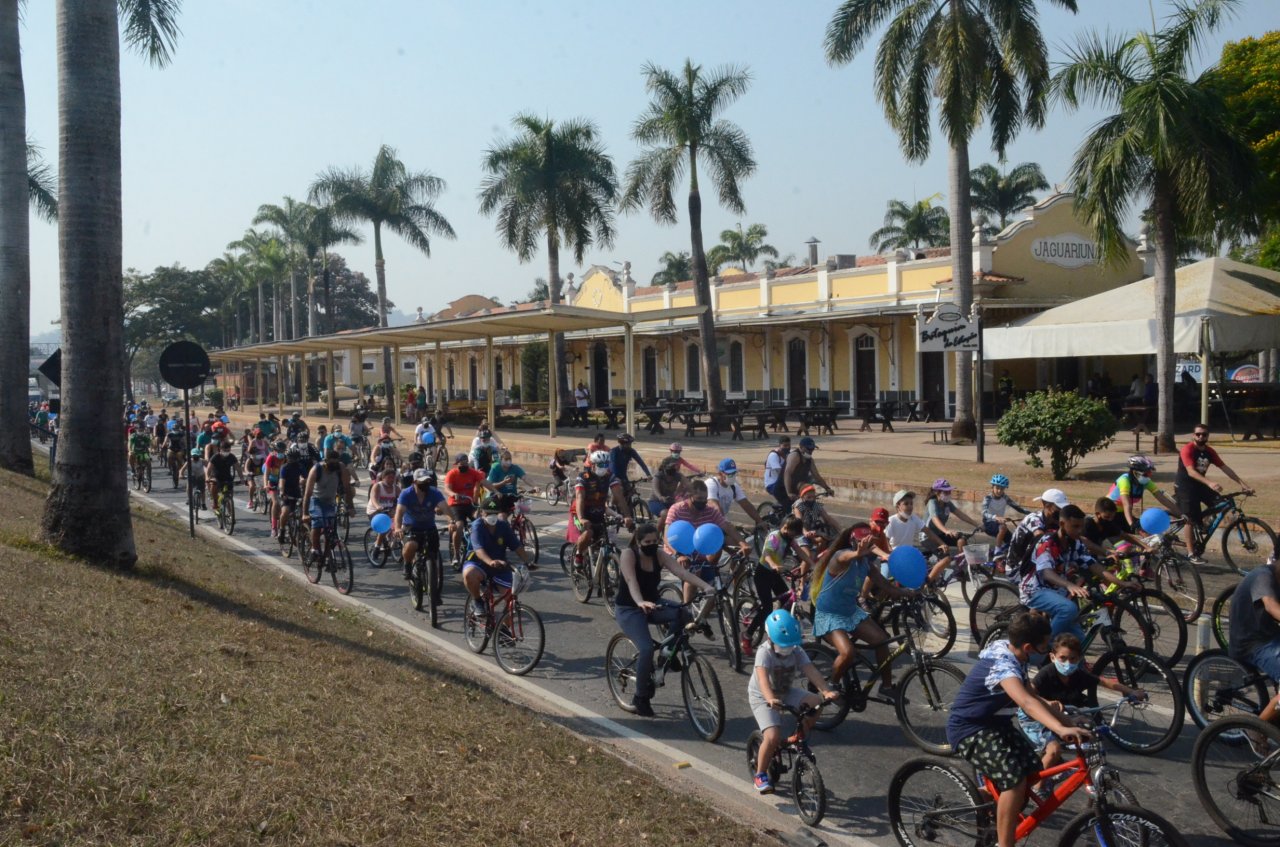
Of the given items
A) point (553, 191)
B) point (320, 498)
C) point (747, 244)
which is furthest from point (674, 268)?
point (320, 498)

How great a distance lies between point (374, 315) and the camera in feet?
404

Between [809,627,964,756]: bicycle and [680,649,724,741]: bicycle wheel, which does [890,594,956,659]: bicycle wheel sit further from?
[680,649,724,741]: bicycle wheel

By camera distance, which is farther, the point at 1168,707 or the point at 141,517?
the point at 141,517

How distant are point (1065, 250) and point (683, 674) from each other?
3369 cm

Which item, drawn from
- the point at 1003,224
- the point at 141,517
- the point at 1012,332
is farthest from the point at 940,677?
the point at 1003,224

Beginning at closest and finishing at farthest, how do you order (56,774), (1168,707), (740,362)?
1. (56,774)
2. (1168,707)
3. (740,362)

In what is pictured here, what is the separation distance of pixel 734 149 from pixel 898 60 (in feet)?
29.0

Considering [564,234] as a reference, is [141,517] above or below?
below

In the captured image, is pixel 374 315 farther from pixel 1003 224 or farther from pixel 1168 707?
pixel 1168 707

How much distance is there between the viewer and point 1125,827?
15.7 ft

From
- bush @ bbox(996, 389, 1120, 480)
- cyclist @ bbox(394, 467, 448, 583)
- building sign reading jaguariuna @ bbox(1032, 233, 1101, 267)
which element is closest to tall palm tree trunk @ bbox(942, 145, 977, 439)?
bush @ bbox(996, 389, 1120, 480)

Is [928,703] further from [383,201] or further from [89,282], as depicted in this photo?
[383,201]

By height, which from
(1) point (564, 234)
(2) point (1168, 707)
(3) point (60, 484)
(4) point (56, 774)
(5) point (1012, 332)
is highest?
(1) point (564, 234)

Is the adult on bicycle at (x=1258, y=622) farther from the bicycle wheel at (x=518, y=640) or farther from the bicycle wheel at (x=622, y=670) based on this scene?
the bicycle wheel at (x=518, y=640)
